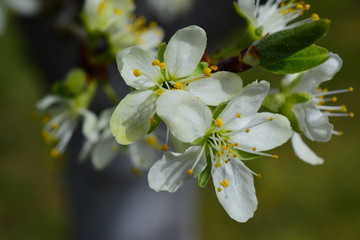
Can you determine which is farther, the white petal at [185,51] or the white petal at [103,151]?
the white petal at [103,151]

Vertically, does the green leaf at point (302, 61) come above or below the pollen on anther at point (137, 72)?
below

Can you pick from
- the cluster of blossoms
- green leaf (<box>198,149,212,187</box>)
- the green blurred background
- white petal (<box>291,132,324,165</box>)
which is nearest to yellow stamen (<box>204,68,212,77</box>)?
the cluster of blossoms

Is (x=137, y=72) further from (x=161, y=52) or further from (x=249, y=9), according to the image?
(x=249, y=9)

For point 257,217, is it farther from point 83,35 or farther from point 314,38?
point 314,38

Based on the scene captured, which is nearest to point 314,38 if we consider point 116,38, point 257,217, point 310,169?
point 116,38

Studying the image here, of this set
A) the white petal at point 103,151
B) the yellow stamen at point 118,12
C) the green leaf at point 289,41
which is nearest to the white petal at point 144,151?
the white petal at point 103,151

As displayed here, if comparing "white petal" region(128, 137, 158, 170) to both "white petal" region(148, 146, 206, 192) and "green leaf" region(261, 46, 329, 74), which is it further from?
"green leaf" region(261, 46, 329, 74)

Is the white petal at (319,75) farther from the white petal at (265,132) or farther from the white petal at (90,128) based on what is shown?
the white petal at (90,128)
